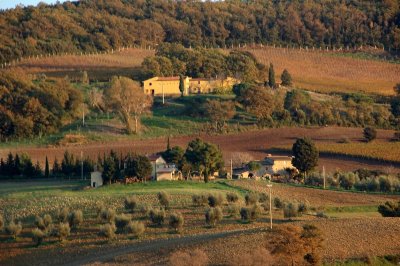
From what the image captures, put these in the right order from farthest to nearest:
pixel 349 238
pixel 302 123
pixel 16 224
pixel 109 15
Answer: pixel 109 15 → pixel 302 123 → pixel 16 224 → pixel 349 238

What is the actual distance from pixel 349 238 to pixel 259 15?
92693 millimetres

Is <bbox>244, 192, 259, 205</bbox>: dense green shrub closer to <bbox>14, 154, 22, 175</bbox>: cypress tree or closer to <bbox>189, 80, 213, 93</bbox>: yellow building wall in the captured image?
<bbox>14, 154, 22, 175</bbox>: cypress tree

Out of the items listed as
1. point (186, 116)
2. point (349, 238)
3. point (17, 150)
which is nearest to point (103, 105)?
point (186, 116)

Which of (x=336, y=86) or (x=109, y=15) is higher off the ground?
(x=109, y=15)

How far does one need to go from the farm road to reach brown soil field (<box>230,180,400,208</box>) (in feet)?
36.0

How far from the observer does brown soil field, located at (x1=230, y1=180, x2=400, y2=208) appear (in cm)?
4559

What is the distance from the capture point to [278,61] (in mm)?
99188

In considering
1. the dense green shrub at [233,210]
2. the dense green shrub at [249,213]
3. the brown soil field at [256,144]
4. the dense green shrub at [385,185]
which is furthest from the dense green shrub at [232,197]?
the brown soil field at [256,144]

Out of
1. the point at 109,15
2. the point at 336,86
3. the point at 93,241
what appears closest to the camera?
the point at 93,241

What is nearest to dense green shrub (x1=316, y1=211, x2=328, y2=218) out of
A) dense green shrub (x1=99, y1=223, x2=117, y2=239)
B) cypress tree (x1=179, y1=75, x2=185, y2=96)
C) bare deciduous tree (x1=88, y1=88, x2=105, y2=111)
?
dense green shrub (x1=99, y1=223, x2=117, y2=239)

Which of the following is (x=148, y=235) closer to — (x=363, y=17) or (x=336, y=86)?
(x=336, y=86)

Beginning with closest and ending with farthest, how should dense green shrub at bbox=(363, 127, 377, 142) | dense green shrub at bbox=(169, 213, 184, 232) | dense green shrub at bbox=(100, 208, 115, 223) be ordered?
dense green shrub at bbox=(169, 213, 184, 232), dense green shrub at bbox=(100, 208, 115, 223), dense green shrub at bbox=(363, 127, 377, 142)

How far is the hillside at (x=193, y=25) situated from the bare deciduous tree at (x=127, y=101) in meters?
26.6

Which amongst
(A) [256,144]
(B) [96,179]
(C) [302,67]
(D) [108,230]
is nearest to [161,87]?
(A) [256,144]
